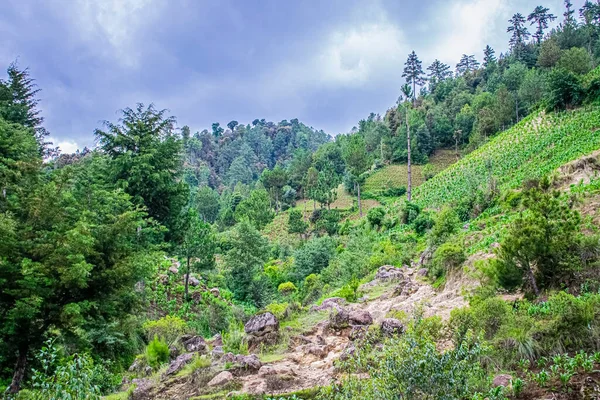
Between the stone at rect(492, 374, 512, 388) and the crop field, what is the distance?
47.8 metres

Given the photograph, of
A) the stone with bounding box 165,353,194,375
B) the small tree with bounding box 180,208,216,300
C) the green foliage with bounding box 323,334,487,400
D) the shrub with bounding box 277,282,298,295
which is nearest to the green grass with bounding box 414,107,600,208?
the shrub with bounding box 277,282,298,295

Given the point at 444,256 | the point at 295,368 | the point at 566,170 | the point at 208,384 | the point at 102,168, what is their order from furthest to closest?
the point at 102,168, the point at 566,170, the point at 444,256, the point at 295,368, the point at 208,384

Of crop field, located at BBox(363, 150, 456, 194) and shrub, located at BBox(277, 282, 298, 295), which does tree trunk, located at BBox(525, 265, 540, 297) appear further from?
crop field, located at BBox(363, 150, 456, 194)

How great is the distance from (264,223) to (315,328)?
1508 inches

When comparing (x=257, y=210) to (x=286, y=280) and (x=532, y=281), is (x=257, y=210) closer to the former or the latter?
(x=286, y=280)

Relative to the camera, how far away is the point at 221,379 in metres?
7.70

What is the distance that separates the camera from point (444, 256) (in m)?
13.4

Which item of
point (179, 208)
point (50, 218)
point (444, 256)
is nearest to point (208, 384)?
point (50, 218)

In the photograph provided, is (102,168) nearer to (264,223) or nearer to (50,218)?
(50,218)

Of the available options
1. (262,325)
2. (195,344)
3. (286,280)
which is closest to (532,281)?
(262,325)

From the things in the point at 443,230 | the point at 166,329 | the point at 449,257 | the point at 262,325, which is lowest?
the point at 166,329

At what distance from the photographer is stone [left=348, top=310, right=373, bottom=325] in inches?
424

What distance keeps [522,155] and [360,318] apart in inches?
1025

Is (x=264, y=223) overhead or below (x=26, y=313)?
overhead
